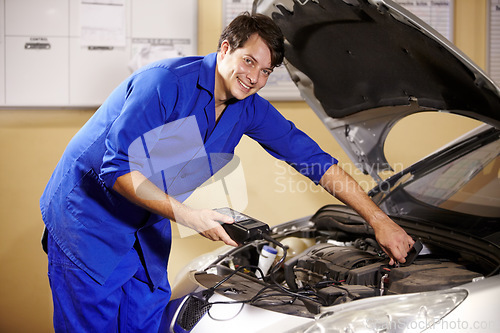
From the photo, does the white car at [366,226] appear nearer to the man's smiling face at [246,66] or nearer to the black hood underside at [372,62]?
the black hood underside at [372,62]

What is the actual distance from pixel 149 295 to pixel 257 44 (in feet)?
3.04

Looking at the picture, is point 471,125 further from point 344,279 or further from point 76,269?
point 76,269

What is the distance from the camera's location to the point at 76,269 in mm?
1645

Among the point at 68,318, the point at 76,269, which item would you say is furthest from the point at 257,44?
the point at 68,318

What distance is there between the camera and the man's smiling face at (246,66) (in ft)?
4.97

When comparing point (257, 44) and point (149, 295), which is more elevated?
point (257, 44)

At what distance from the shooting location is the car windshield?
186cm

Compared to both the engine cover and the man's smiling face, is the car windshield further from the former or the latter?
the man's smiling face

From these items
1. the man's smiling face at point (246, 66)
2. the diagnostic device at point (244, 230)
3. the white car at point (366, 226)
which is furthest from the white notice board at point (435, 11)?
the diagnostic device at point (244, 230)

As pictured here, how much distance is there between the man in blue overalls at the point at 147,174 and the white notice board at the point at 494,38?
1945 millimetres

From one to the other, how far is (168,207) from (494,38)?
8.88ft

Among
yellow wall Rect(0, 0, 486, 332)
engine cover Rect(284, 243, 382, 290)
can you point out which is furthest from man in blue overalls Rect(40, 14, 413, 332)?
yellow wall Rect(0, 0, 486, 332)

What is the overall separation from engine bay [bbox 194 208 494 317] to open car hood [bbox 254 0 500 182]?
1.28 feet

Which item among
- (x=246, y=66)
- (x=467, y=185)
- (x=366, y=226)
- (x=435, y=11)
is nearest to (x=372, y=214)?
(x=366, y=226)
